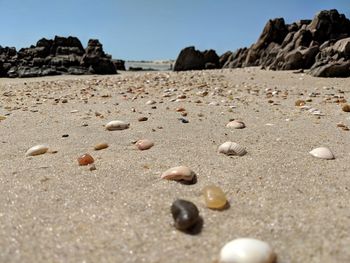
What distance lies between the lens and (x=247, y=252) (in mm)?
1290

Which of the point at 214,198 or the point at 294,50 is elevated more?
the point at 294,50

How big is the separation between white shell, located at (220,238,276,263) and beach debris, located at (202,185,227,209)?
39cm

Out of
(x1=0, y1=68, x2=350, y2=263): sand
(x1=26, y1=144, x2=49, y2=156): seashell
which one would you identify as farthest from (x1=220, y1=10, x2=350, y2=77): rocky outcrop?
(x1=26, y1=144, x2=49, y2=156): seashell

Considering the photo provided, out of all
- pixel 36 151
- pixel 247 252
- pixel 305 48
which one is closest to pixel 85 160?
pixel 36 151

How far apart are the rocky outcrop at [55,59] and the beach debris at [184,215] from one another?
15753mm

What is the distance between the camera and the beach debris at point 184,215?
154cm

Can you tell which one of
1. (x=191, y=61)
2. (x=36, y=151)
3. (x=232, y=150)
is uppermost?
(x=232, y=150)

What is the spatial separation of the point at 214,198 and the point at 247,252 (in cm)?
50

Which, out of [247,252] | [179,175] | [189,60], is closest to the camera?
[247,252]

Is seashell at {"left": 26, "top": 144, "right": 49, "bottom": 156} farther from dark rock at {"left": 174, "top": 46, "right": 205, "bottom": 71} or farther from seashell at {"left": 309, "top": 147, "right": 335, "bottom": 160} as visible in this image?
dark rock at {"left": 174, "top": 46, "right": 205, "bottom": 71}

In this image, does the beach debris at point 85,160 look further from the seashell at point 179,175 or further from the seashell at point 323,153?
the seashell at point 323,153

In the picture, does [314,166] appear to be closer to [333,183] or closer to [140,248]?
[333,183]

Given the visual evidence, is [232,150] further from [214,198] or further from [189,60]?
[189,60]

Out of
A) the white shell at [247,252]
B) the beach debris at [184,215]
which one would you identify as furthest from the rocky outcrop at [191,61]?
the white shell at [247,252]
